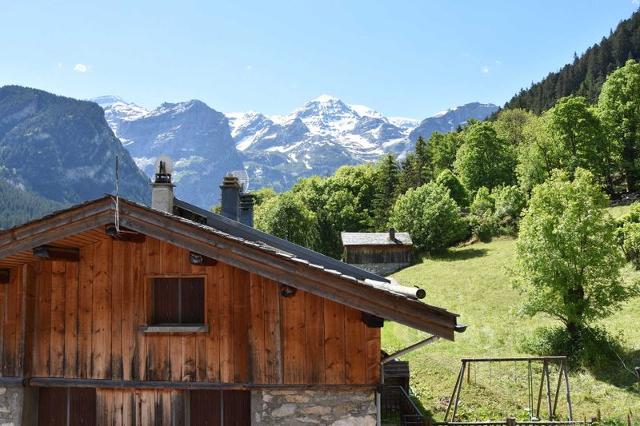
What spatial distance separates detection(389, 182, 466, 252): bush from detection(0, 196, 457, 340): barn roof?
173ft

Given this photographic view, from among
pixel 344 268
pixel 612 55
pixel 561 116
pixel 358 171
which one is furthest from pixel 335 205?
pixel 612 55

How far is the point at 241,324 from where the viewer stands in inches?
326

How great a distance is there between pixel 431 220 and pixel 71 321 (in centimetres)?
5386

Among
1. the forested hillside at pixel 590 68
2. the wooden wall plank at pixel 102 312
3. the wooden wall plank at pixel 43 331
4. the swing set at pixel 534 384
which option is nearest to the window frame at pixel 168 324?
the wooden wall plank at pixel 102 312

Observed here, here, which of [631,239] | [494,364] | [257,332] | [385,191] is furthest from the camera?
[385,191]

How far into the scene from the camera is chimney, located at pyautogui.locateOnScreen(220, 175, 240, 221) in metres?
13.8

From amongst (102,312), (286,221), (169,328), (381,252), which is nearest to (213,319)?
(169,328)

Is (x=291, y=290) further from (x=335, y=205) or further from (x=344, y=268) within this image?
(x=335, y=205)

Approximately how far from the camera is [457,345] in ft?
87.0

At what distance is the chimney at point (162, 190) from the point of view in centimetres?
1050

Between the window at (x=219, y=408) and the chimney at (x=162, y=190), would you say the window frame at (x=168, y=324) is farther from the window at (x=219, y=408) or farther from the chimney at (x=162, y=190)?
the chimney at (x=162, y=190)

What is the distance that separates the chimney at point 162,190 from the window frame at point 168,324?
7.40 feet

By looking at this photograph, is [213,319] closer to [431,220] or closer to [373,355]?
[373,355]

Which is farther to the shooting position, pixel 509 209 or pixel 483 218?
pixel 483 218
